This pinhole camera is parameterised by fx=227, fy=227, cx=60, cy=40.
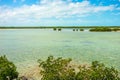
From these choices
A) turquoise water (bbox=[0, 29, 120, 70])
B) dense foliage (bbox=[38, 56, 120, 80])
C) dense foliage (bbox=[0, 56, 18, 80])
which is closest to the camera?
dense foliage (bbox=[38, 56, 120, 80])

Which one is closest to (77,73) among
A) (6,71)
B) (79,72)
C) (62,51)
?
(79,72)

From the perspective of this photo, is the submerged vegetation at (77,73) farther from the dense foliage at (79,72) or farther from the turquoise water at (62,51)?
the turquoise water at (62,51)

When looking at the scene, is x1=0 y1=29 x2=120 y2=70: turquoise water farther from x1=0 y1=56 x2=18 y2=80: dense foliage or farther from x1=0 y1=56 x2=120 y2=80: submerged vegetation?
x1=0 y1=56 x2=120 y2=80: submerged vegetation

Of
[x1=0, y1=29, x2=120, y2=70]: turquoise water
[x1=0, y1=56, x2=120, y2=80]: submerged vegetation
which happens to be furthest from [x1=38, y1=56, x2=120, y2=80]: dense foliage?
[x1=0, y1=29, x2=120, y2=70]: turquoise water

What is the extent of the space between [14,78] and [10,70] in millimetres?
769

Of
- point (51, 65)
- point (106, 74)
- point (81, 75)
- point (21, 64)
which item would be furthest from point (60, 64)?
point (21, 64)

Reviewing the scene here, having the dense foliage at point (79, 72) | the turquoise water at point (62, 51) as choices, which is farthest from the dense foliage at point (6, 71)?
the turquoise water at point (62, 51)

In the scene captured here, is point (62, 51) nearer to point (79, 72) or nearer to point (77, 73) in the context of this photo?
point (77, 73)

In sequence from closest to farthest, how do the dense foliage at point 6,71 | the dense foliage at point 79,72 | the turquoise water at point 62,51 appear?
the dense foliage at point 79,72 < the dense foliage at point 6,71 < the turquoise water at point 62,51

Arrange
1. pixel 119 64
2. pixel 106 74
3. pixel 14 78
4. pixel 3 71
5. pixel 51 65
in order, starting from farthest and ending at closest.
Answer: pixel 119 64
pixel 14 78
pixel 3 71
pixel 51 65
pixel 106 74

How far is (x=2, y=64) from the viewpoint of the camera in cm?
1166

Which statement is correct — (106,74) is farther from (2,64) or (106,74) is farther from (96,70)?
(2,64)

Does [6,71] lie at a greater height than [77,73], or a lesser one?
lesser

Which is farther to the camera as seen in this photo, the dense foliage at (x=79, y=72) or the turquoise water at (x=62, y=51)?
the turquoise water at (x=62, y=51)
